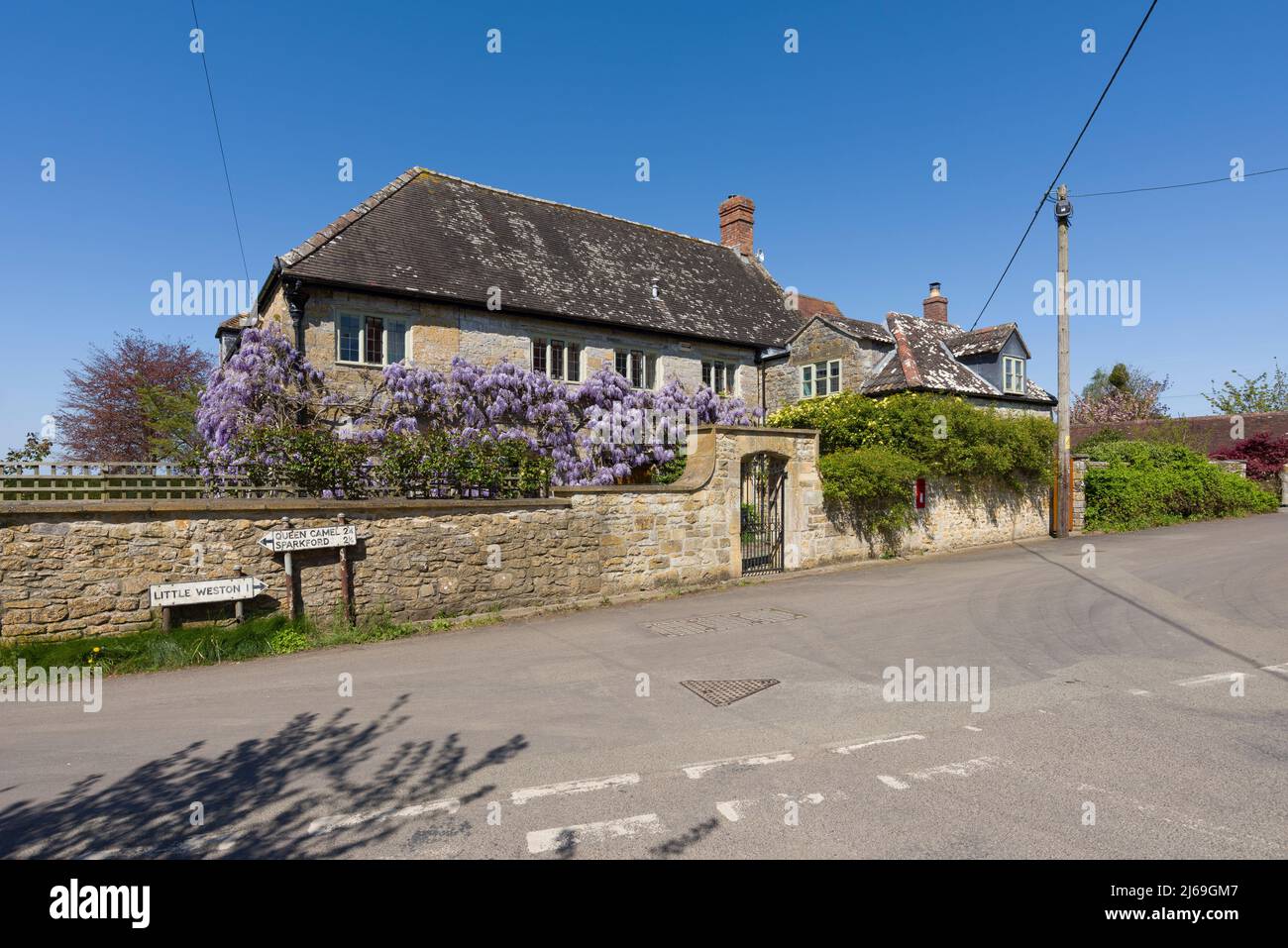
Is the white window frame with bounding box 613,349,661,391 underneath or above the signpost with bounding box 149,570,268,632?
above

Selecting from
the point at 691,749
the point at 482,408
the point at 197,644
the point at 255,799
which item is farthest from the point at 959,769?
the point at 482,408

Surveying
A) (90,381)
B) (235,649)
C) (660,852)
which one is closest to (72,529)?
(235,649)

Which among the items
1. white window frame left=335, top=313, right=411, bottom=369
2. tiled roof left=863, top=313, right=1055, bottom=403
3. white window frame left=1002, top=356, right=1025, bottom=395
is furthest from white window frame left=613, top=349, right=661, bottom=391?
white window frame left=1002, top=356, right=1025, bottom=395

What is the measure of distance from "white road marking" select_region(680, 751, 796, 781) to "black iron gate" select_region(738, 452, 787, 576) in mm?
8960

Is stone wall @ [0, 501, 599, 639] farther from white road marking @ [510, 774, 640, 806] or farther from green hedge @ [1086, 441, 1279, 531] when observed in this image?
green hedge @ [1086, 441, 1279, 531]

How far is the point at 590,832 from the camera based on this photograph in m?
3.79

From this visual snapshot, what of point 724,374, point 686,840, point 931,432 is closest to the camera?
point 686,840

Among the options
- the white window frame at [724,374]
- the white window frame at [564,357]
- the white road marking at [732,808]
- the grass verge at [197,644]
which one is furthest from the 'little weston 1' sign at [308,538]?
the white window frame at [724,374]

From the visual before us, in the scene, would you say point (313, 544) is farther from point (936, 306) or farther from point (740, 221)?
point (936, 306)

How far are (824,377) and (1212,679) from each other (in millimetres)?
19125

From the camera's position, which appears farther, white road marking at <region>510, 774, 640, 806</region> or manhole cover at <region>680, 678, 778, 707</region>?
manhole cover at <region>680, 678, 778, 707</region>

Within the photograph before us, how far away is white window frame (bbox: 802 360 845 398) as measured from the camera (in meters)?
24.3

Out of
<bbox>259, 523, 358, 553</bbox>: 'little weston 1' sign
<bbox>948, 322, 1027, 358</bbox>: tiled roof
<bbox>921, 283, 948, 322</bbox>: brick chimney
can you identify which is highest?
<bbox>921, 283, 948, 322</bbox>: brick chimney
